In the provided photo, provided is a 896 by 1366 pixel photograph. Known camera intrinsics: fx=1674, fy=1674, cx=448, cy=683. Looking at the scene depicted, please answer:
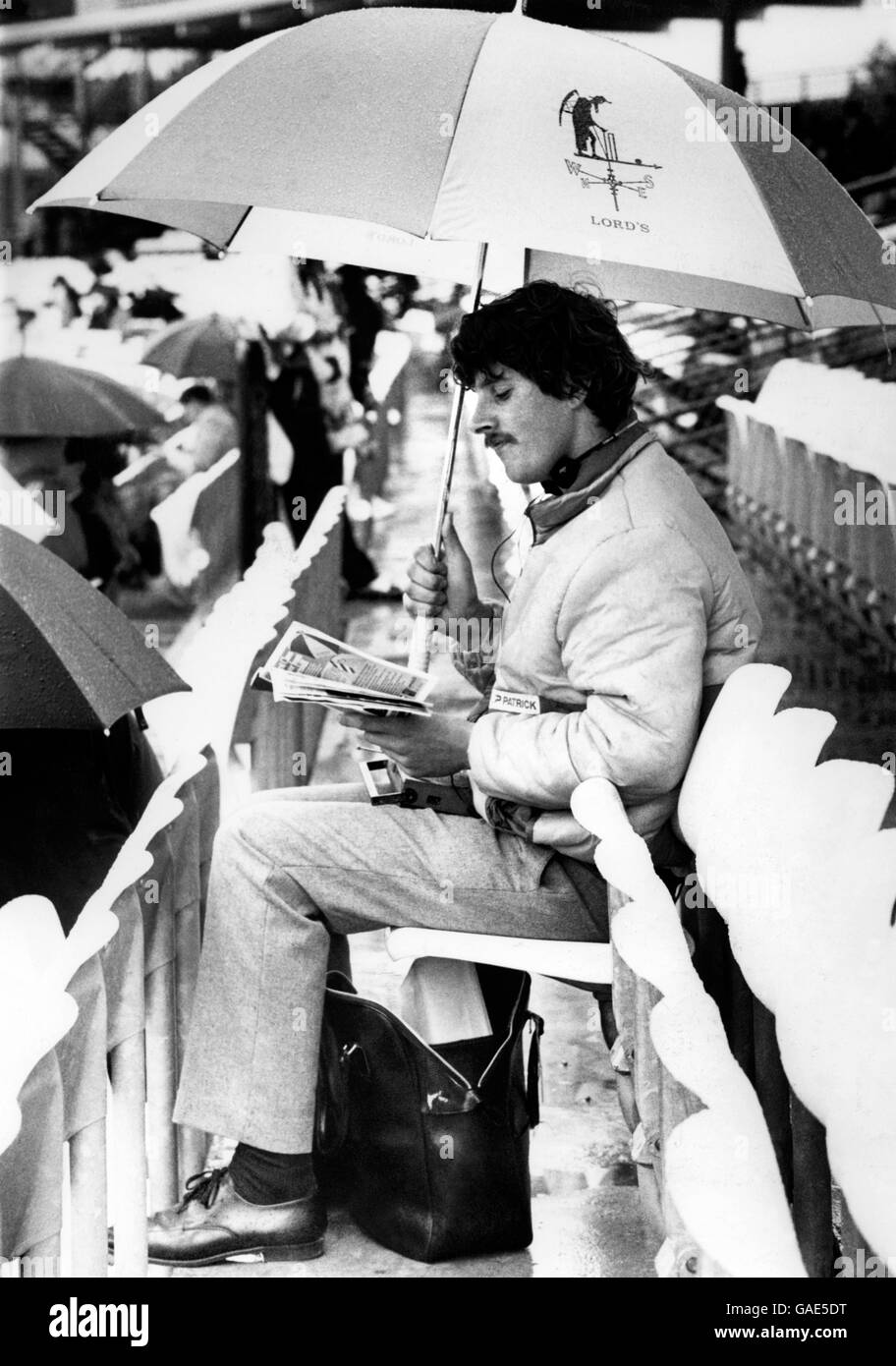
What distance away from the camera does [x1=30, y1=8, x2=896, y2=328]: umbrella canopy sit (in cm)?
230

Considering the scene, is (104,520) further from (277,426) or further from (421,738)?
(421,738)

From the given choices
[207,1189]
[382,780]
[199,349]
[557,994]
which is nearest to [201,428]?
[199,349]

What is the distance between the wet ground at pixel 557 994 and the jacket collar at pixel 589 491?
0.39 meters

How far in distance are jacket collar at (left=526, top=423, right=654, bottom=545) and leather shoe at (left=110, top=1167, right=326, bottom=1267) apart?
1070 mm

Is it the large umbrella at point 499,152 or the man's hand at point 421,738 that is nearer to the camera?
the large umbrella at point 499,152

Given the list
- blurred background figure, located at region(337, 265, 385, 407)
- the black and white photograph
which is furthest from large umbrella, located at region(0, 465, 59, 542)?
blurred background figure, located at region(337, 265, 385, 407)

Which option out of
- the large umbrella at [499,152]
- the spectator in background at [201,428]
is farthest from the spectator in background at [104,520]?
the large umbrella at [499,152]

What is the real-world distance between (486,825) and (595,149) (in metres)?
1.00

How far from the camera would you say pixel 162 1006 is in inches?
105

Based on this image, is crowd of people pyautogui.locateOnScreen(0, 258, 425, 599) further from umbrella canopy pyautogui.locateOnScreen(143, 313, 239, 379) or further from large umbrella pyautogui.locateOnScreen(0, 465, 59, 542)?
large umbrella pyautogui.locateOnScreen(0, 465, 59, 542)

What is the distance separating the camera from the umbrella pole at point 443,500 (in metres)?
2.70

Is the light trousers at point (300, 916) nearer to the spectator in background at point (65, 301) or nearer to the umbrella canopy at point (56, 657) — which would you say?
the umbrella canopy at point (56, 657)

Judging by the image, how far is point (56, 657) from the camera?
85.1 inches
